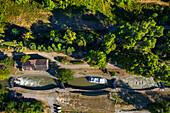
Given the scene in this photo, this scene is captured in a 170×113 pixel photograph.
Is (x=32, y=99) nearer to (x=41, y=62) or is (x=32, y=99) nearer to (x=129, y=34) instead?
(x=41, y=62)

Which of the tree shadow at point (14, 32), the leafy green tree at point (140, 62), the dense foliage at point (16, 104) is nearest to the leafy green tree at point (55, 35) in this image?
the tree shadow at point (14, 32)

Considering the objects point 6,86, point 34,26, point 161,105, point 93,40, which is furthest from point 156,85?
point 6,86

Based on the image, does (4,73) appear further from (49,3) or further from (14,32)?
(49,3)

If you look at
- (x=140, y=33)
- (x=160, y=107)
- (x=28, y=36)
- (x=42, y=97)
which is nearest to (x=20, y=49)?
(x=28, y=36)

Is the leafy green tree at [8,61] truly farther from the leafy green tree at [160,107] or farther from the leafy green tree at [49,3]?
the leafy green tree at [160,107]

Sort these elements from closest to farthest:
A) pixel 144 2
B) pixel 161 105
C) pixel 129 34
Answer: pixel 129 34 < pixel 161 105 < pixel 144 2

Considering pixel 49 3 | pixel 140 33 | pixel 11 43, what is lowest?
pixel 11 43
